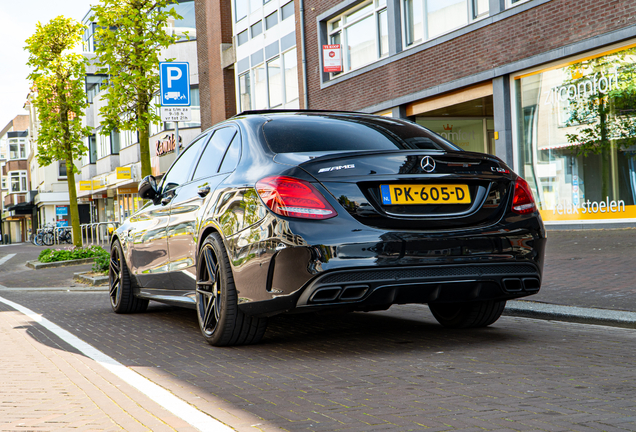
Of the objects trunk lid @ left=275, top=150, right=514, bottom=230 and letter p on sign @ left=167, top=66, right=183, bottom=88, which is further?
letter p on sign @ left=167, top=66, right=183, bottom=88

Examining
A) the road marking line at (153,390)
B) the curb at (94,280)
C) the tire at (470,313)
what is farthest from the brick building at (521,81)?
the road marking line at (153,390)

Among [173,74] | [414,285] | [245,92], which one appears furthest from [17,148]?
[414,285]

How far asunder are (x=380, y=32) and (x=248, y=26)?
1013 centimetres

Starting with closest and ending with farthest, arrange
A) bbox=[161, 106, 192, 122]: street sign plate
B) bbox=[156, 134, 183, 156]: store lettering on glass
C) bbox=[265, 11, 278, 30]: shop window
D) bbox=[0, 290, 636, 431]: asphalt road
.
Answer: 1. bbox=[0, 290, 636, 431]: asphalt road
2. bbox=[161, 106, 192, 122]: street sign plate
3. bbox=[265, 11, 278, 30]: shop window
4. bbox=[156, 134, 183, 156]: store lettering on glass

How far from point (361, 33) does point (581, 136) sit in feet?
27.3

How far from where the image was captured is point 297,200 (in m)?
4.50

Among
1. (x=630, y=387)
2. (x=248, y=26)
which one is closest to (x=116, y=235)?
(x=630, y=387)

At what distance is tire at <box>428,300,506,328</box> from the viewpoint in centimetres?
564

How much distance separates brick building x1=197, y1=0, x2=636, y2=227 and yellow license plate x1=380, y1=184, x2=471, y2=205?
30.5ft

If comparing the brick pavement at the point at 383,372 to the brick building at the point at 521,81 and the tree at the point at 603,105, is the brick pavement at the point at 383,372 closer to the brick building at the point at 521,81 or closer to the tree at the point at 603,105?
the tree at the point at 603,105

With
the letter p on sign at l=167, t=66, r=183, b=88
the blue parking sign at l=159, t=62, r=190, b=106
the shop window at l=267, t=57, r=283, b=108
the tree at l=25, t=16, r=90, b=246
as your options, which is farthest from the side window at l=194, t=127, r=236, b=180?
the shop window at l=267, t=57, r=283, b=108

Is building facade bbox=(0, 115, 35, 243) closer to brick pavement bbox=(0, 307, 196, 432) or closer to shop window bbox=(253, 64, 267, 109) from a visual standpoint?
shop window bbox=(253, 64, 267, 109)

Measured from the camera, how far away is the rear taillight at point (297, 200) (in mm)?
4473

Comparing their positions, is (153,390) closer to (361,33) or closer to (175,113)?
(175,113)
